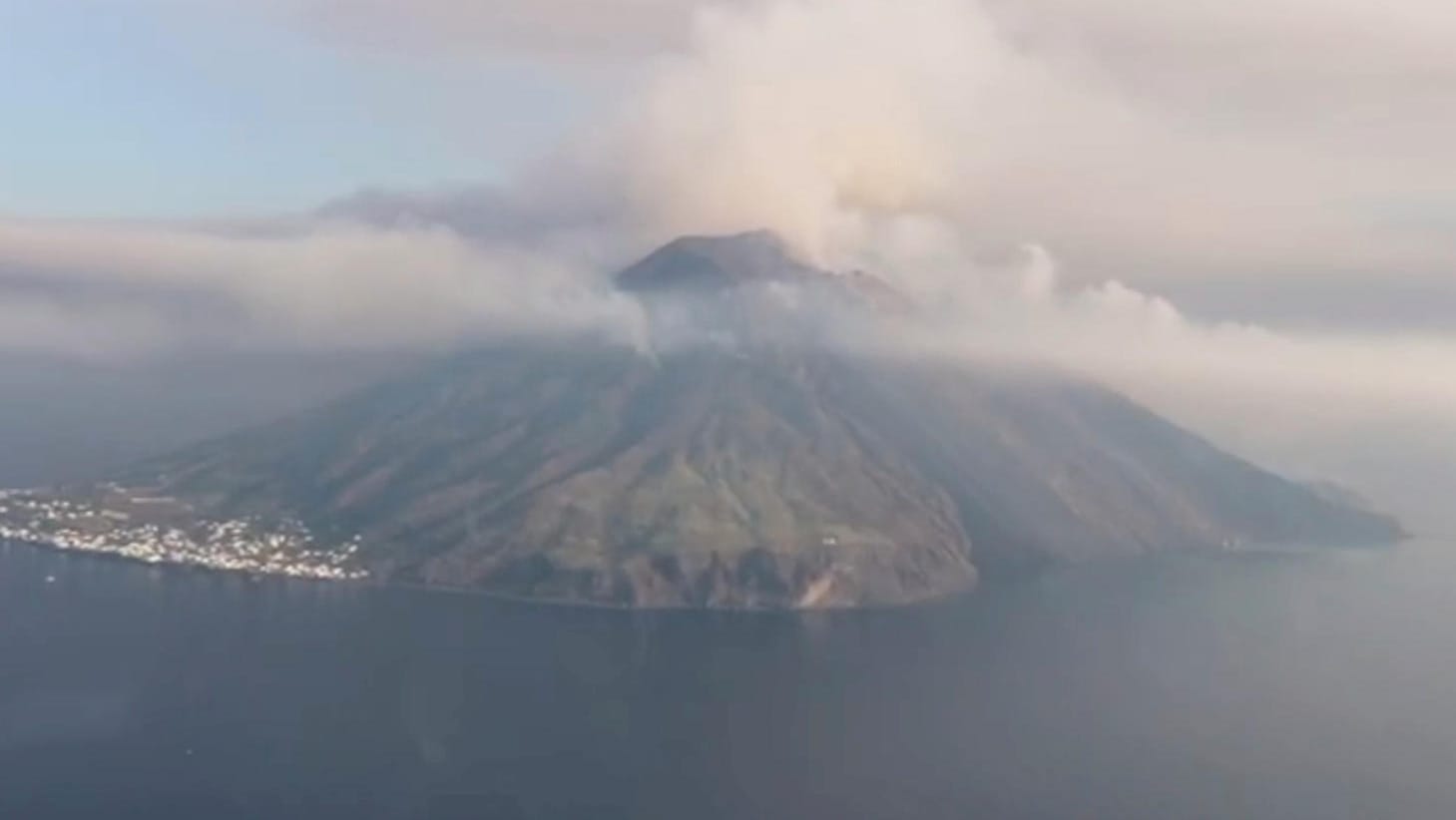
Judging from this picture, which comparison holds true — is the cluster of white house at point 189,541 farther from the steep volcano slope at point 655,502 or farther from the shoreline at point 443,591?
the steep volcano slope at point 655,502

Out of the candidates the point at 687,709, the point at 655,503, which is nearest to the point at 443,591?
the point at 655,503

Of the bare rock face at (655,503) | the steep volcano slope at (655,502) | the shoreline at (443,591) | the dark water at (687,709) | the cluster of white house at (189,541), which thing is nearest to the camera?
the dark water at (687,709)

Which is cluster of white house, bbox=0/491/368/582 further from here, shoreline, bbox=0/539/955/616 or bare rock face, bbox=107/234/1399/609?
bare rock face, bbox=107/234/1399/609

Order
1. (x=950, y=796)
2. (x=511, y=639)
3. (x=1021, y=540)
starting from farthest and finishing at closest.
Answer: (x=1021, y=540)
(x=511, y=639)
(x=950, y=796)

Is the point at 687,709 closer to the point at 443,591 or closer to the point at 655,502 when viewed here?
the point at 443,591

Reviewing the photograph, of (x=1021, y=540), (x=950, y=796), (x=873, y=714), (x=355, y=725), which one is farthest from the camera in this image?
A: (x=1021, y=540)

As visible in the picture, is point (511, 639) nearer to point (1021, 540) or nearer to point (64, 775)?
point (64, 775)

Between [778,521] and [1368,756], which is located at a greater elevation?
[778,521]

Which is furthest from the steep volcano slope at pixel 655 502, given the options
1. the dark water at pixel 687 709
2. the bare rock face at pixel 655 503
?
the dark water at pixel 687 709

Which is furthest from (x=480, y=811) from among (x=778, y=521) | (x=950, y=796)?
(x=778, y=521)
